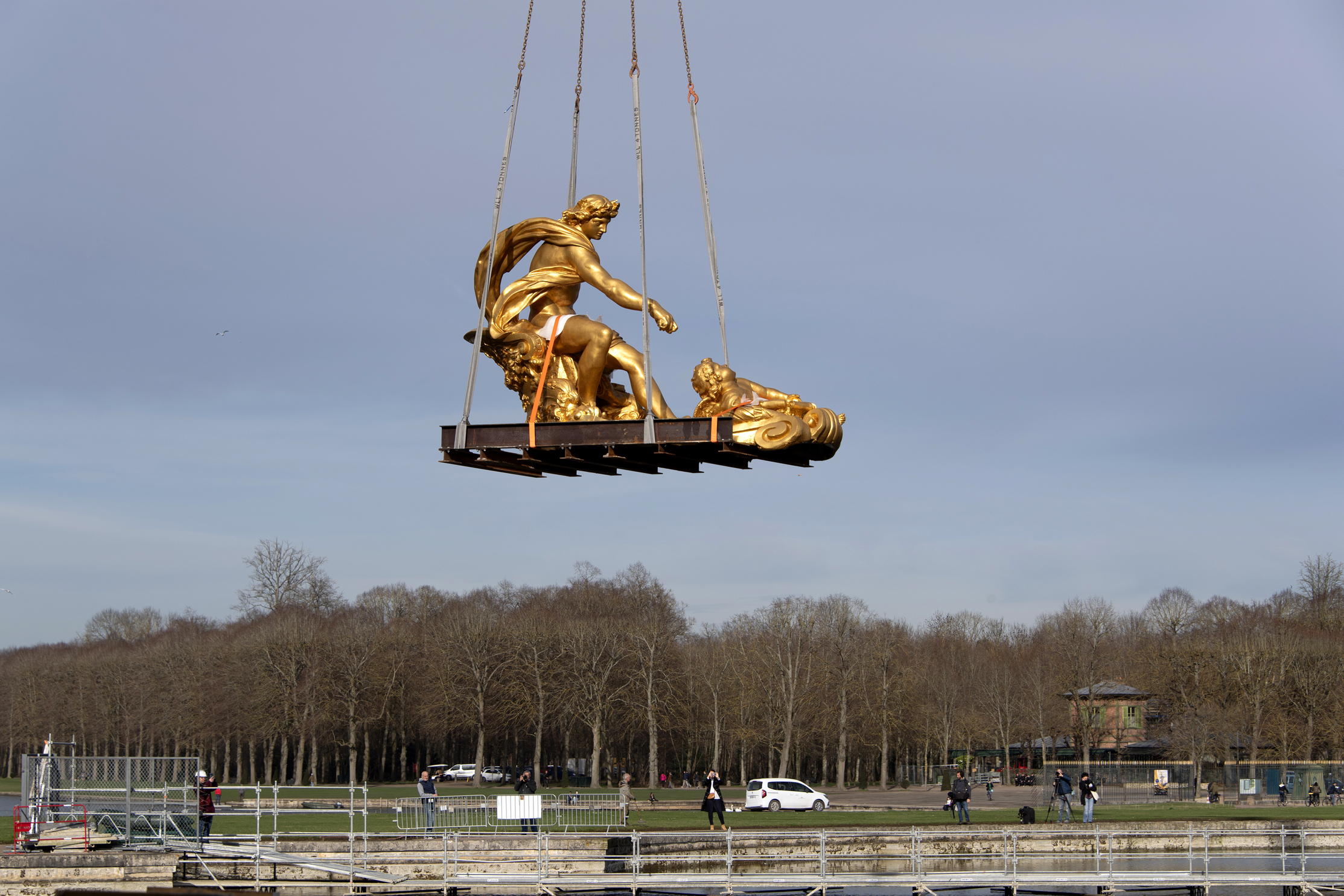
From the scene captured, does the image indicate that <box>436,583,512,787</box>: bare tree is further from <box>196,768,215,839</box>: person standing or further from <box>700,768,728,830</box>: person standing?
<box>196,768,215,839</box>: person standing

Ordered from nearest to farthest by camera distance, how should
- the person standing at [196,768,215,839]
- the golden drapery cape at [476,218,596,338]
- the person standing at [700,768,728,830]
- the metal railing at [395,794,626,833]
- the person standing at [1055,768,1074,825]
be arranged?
the golden drapery cape at [476,218,596,338], the person standing at [196,768,215,839], the metal railing at [395,794,626,833], the person standing at [700,768,728,830], the person standing at [1055,768,1074,825]

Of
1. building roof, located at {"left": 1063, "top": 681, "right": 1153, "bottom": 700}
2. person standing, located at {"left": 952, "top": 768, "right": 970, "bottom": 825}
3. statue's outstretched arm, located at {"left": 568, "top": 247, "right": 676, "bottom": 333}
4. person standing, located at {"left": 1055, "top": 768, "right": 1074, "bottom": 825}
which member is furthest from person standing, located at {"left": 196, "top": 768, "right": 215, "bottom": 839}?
building roof, located at {"left": 1063, "top": 681, "right": 1153, "bottom": 700}

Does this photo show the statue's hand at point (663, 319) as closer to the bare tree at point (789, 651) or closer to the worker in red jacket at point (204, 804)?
the worker in red jacket at point (204, 804)

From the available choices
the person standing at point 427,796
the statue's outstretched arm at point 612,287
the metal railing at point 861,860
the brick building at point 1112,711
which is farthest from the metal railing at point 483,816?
the brick building at point 1112,711

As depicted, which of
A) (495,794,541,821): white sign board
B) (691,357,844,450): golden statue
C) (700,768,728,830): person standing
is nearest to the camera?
(691,357,844,450): golden statue

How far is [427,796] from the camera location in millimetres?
36375

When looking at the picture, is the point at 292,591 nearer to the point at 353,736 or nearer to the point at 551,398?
the point at 353,736

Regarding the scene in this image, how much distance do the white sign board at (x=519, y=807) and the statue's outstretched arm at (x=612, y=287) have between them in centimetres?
1917

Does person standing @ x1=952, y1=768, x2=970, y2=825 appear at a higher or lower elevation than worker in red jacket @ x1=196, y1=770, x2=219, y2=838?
lower

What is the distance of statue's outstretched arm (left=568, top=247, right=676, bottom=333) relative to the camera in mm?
20188

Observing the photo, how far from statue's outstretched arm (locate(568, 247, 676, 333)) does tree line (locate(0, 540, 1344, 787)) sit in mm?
61574

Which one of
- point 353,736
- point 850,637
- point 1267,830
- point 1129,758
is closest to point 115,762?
point 1267,830

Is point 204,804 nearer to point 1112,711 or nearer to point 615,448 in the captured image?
point 615,448

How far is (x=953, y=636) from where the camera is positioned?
14775cm
